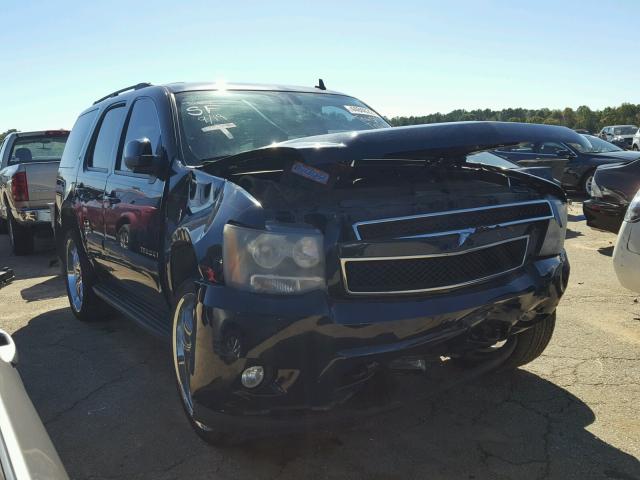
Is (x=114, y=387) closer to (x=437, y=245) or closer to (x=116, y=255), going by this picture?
(x=116, y=255)

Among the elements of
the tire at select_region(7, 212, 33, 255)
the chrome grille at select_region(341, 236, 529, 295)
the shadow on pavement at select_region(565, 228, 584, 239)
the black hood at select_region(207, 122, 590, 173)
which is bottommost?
the tire at select_region(7, 212, 33, 255)

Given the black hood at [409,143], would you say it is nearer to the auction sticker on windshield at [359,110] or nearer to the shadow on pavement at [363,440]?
the shadow on pavement at [363,440]

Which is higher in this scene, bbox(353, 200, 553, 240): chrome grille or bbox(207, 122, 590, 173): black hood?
bbox(207, 122, 590, 173): black hood

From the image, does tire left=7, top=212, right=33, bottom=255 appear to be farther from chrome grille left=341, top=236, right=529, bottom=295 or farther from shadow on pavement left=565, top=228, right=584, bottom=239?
shadow on pavement left=565, top=228, right=584, bottom=239

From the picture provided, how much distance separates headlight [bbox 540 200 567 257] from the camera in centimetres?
292

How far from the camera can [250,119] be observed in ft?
11.9

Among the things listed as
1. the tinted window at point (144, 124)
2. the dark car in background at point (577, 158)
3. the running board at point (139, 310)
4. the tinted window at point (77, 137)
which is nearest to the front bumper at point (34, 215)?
the tinted window at point (77, 137)

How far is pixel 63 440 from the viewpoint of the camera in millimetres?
3020

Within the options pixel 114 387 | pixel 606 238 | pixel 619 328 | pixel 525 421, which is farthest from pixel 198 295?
pixel 606 238

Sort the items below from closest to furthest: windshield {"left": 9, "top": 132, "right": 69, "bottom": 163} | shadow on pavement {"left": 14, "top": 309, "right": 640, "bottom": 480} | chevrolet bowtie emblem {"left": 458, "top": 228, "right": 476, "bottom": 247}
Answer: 1. chevrolet bowtie emblem {"left": 458, "top": 228, "right": 476, "bottom": 247}
2. shadow on pavement {"left": 14, "top": 309, "right": 640, "bottom": 480}
3. windshield {"left": 9, "top": 132, "right": 69, "bottom": 163}

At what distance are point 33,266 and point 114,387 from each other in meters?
5.45

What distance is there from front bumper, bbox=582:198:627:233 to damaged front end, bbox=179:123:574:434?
4794 mm

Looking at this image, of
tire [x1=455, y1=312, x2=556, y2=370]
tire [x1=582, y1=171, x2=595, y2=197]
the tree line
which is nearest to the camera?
tire [x1=455, y1=312, x2=556, y2=370]

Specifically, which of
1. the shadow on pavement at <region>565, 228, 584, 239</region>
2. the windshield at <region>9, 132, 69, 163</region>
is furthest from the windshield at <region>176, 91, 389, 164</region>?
the windshield at <region>9, 132, 69, 163</region>
